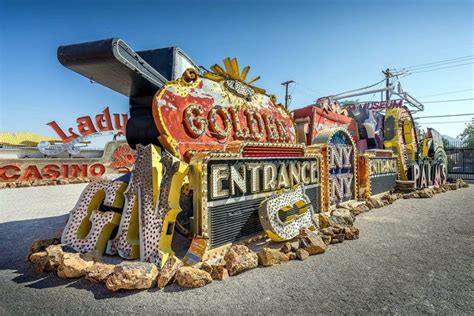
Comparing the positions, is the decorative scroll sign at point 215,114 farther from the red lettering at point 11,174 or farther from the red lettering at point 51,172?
the red lettering at point 11,174

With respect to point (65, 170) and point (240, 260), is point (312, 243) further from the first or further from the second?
point (65, 170)

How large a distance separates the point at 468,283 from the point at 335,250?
172 cm

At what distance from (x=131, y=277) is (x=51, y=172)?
53.1 ft

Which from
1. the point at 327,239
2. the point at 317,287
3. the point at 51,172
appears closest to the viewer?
the point at 317,287

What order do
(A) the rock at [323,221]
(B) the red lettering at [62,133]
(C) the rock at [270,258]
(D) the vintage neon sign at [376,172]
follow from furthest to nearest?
1. (B) the red lettering at [62,133]
2. (D) the vintage neon sign at [376,172]
3. (A) the rock at [323,221]
4. (C) the rock at [270,258]

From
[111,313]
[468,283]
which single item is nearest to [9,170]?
[111,313]

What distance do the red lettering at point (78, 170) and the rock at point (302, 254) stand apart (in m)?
16.7

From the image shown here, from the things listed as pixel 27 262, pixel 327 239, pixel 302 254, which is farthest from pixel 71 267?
pixel 327 239

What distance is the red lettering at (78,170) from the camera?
54.8 feet

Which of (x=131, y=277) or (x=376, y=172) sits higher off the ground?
(x=376, y=172)

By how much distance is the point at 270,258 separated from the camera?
3.90 metres

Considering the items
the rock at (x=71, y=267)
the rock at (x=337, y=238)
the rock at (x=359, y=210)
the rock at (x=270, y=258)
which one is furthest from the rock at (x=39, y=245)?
the rock at (x=359, y=210)

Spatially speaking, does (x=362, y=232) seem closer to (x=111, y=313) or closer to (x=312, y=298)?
(x=312, y=298)

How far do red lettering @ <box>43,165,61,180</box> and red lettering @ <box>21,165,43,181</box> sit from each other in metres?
0.30
